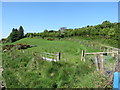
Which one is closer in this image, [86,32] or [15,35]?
[86,32]

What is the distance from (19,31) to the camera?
33.9m

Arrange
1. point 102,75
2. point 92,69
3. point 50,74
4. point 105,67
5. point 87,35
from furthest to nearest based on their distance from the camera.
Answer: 1. point 87,35
2. point 50,74
3. point 92,69
4. point 105,67
5. point 102,75

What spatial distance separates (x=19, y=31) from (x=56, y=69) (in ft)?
91.4

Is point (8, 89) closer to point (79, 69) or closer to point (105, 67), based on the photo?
point (79, 69)

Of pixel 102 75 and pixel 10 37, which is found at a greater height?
pixel 10 37

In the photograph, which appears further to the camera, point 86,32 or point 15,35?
point 15,35

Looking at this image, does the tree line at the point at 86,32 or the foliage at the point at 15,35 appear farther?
the foliage at the point at 15,35

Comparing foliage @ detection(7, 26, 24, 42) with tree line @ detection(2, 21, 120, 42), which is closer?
tree line @ detection(2, 21, 120, 42)

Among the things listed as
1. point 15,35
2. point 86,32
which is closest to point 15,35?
point 15,35

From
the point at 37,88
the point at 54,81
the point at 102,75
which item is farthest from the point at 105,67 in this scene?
the point at 37,88

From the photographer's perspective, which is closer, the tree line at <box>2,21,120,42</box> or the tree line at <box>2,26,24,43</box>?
the tree line at <box>2,21,120,42</box>

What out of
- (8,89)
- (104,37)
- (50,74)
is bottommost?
(8,89)

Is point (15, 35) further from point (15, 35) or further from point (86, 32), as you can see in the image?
point (86, 32)

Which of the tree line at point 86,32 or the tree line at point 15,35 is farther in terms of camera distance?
the tree line at point 15,35
